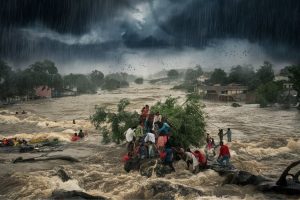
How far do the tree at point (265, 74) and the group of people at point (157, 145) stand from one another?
84.2 metres

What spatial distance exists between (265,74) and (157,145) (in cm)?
9459

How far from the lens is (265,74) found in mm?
106750

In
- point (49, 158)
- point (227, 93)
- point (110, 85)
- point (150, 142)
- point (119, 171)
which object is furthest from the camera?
point (110, 85)

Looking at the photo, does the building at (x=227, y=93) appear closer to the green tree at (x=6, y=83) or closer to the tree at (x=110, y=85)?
the green tree at (x=6, y=83)

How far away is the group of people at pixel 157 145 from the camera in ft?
58.0

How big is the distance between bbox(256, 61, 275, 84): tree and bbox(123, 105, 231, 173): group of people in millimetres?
84190

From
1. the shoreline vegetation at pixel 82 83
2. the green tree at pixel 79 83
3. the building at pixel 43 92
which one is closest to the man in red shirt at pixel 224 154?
the shoreline vegetation at pixel 82 83

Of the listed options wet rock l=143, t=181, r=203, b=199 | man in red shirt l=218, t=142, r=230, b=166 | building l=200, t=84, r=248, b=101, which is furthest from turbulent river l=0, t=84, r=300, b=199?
building l=200, t=84, r=248, b=101

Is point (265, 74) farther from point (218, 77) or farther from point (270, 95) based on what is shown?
point (270, 95)

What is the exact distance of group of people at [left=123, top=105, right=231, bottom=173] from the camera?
1769cm

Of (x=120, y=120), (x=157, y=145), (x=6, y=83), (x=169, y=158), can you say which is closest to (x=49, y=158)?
(x=120, y=120)

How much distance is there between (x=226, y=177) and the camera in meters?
17.0

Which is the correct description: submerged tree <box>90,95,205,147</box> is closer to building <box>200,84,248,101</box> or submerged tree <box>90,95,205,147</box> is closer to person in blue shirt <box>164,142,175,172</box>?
person in blue shirt <box>164,142,175,172</box>

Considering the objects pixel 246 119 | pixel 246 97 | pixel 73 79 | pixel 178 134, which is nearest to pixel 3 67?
pixel 73 79
